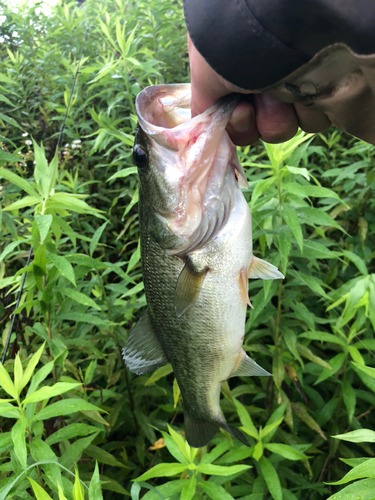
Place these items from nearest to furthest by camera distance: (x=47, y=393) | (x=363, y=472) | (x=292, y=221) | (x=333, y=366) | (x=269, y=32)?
1. (x=269, y=32)
2. (x=363, y=472)
3. (x=47, y=393)
4. (x=292, y=221)
5. (x=333, y=366)

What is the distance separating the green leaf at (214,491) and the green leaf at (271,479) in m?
0.25

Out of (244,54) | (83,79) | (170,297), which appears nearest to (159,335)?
(170,297)

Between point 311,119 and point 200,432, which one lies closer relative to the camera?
point 311,119

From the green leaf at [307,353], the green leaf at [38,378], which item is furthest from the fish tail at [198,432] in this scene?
the green leaf at [307,353]

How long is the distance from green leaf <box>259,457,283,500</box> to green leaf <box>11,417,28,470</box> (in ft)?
3.27

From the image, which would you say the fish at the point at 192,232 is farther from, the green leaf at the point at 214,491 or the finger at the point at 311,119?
the green leaf at the point at 214,491

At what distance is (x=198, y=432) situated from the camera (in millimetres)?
1454

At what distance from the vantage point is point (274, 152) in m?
1.79

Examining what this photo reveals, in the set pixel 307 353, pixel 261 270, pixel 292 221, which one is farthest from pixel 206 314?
pixel 307 353

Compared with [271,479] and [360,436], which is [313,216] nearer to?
[360,436]

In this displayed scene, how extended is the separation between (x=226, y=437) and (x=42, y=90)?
12.9 feet

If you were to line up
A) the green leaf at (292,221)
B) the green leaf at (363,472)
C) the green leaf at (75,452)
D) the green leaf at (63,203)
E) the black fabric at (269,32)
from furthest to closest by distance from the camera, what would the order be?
the green leaf at (63,203)
the green leaf at (292,221)
the green leaf at (75,452)
the green leaf at (363,472)
the black fabric at (269,32)

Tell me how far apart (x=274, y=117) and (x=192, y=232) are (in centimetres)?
44

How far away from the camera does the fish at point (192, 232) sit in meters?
1.20
